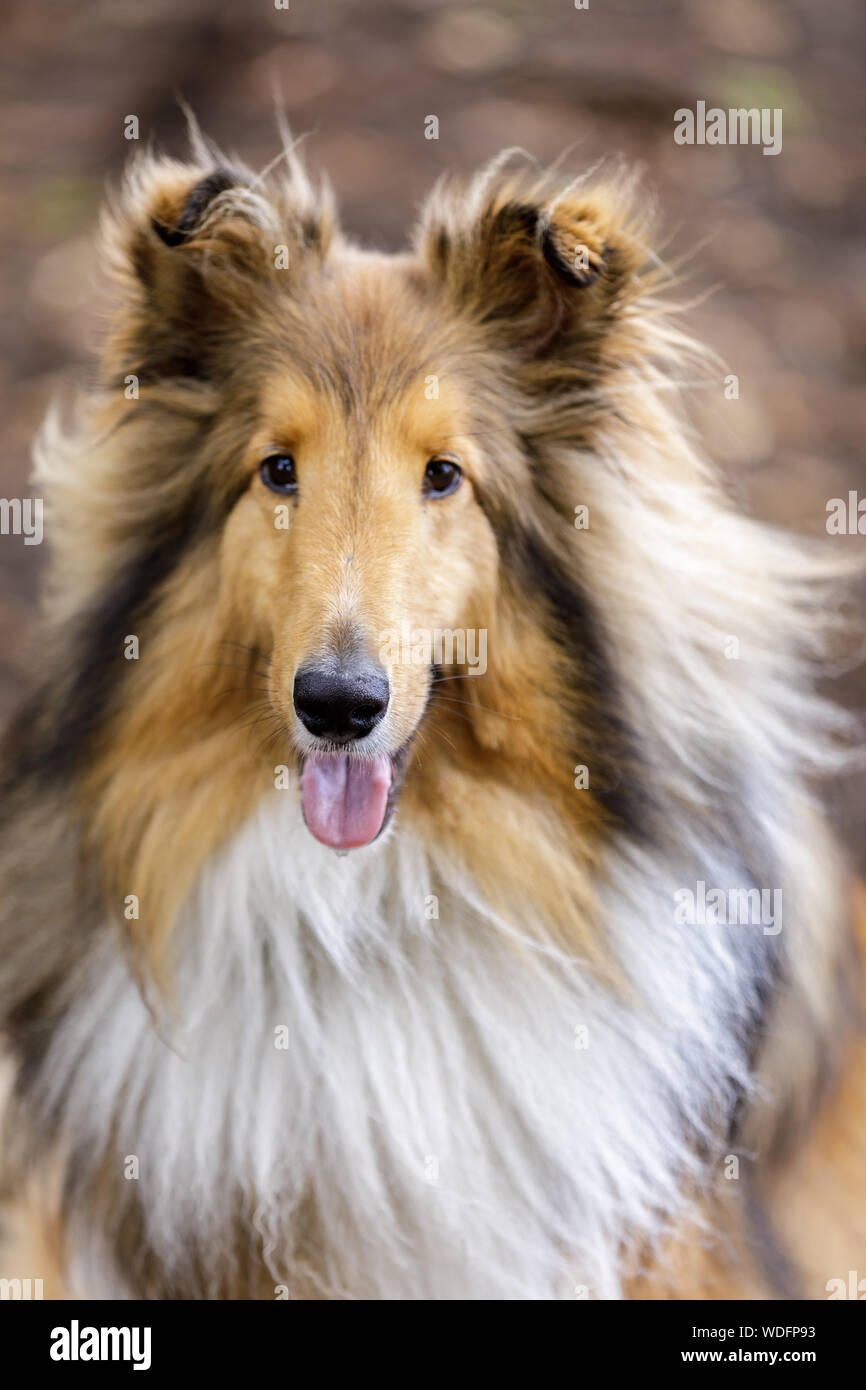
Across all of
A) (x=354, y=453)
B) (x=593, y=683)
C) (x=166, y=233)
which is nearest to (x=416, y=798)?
(x=593, y=683)

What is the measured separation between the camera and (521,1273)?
9.23 ft

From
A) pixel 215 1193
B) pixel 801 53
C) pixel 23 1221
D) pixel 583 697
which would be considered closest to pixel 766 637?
pixel 583 697

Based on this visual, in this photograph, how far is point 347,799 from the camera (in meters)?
2.51

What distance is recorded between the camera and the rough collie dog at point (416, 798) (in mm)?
2625

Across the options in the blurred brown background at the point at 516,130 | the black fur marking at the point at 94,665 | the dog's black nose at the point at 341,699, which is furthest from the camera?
the blurred brown background at the point at 516,130

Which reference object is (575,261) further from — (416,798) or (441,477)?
(416,798)

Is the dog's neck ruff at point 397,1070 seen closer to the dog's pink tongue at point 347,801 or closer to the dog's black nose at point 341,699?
the dog's pink tongue at point 347,801

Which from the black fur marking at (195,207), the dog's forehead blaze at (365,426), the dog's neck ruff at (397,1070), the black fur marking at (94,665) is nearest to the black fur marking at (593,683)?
the dog's neck ruff at (397,1070)

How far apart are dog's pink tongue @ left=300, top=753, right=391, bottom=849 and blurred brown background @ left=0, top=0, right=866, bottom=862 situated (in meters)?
3.54

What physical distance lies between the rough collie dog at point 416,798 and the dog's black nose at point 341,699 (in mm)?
178

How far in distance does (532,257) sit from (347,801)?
3.55ft

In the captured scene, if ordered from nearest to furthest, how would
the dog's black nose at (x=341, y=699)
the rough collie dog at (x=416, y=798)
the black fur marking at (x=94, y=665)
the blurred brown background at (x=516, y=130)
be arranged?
the dog's black nose at (x=341, y=699) → the rough collie dog at (x=416, y=798) → the black fur marking at (x=94, y=665) → the blurred brown background at (x=516, y=130)

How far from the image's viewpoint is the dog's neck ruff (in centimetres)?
271

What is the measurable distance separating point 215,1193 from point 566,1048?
2.47 feet
